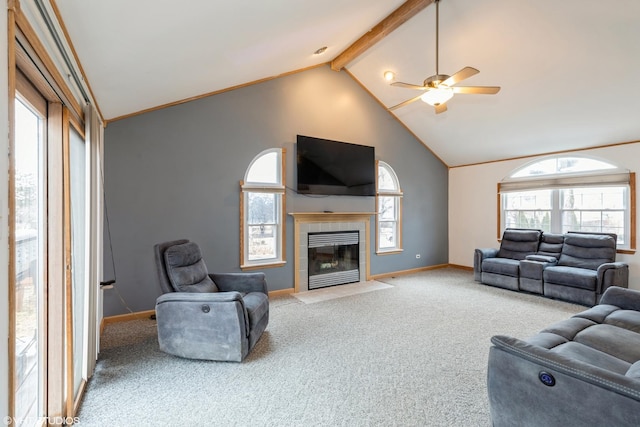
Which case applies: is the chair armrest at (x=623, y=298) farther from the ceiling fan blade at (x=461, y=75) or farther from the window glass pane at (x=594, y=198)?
the window glass pane at (x=594, y=198)

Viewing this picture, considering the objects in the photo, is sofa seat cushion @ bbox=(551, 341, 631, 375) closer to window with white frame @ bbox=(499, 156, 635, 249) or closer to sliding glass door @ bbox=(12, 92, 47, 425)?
sliding glass door @ bbox=(12, 92, 47, 425)

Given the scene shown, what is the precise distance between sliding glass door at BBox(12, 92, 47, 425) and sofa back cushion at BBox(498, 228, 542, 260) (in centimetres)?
647

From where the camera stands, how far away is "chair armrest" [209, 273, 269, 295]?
3.52m

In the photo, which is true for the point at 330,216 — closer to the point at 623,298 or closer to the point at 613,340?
the point at 623,298

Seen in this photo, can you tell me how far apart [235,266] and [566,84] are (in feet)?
17.2

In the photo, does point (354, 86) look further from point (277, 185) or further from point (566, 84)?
point (566, 84)

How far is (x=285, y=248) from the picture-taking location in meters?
5.04

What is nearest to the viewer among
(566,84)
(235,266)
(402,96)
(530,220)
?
(566,84)

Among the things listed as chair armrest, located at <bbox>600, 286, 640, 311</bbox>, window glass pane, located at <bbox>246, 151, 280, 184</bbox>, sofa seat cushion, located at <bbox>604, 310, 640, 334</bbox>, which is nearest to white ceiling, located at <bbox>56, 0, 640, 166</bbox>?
window glass pane, located at <bbox>246, 151, 280, 184</bbox>

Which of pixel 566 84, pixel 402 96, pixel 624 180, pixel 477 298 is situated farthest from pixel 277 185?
pixel 624 180

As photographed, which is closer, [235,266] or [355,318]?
[355,318]

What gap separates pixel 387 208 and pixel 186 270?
4.29 metres

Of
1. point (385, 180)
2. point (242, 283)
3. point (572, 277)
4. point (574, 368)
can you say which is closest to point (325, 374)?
point (242, 283)

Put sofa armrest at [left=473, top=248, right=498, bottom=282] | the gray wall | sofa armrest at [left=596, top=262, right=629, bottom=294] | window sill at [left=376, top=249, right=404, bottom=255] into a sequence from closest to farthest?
the gray wall → sofa armrest at [left=596, top=262, right=629, bottom=294] → sofa armrest at [left=473, top=248, right=498, bottom=282] → window sill at [left=376, top=249, right=404, bottom=255]
